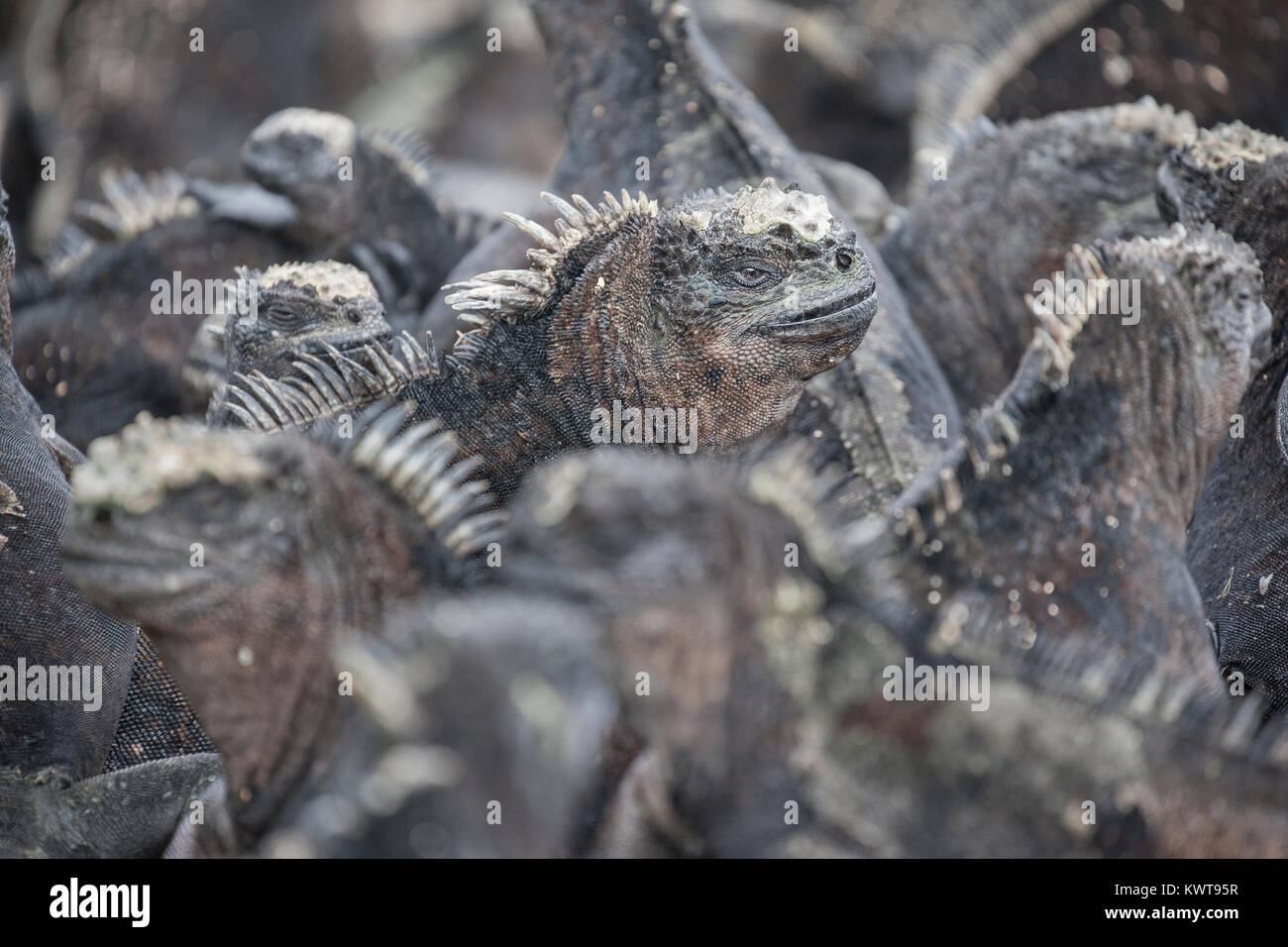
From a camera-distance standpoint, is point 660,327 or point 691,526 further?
point 660,327

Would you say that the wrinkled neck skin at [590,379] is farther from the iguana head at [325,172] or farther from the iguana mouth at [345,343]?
the iguana head at [325,172]

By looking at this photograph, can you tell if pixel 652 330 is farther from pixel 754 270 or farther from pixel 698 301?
pixel 754 270

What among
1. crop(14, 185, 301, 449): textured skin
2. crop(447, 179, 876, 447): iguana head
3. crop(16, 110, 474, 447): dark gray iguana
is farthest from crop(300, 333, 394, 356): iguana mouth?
crop(14, 185, 301, 449): textured skin

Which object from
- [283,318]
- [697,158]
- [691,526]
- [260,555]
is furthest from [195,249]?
[691,526]

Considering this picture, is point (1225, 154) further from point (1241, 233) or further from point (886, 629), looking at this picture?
point (886, 629)

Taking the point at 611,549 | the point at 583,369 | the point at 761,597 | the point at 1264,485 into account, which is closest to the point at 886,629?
the point at 761,597

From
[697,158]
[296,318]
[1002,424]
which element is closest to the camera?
[1002,424]
